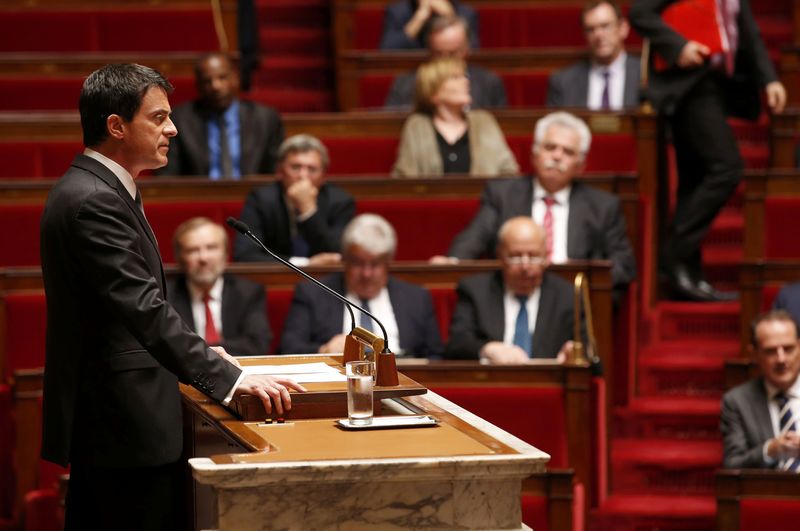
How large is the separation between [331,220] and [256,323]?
33 centimetres

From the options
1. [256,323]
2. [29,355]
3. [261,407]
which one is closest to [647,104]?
[256,323]

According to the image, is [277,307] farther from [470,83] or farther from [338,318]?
[470,83]

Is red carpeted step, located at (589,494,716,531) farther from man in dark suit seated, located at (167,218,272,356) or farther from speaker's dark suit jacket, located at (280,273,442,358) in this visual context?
man in dark suit seated, located at (167,218,272,356)

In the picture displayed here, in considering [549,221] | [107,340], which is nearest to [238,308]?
[549,221]

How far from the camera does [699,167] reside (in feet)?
8.14

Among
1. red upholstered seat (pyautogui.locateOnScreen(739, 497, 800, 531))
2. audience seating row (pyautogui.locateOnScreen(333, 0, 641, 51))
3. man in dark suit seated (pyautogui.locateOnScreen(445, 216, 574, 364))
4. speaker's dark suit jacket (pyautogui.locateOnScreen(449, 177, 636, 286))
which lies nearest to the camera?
red upholstered seat (pyautogui.locateOnScreen(739, 497, 800, 531))

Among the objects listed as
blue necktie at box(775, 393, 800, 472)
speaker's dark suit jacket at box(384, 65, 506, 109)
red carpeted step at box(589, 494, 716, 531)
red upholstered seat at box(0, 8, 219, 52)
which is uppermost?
red upholstered seat at box(0, 8, 219, 52)

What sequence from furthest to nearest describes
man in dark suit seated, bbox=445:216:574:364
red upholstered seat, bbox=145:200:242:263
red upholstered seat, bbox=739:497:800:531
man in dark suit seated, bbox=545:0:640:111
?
man in dark suit seated, bbox=545:0:640:111 → red upholstered seat, bbox=145:200:242:263 → man in dark suit seated, bbox=445:216:574:364 → red upholstered seat, bbox=739:497:800:531

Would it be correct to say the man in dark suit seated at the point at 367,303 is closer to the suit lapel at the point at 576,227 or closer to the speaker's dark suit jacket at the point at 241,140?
the suit lapel at the point at 576,227

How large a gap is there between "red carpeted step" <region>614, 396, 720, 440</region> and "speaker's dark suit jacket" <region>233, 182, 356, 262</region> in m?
0.51

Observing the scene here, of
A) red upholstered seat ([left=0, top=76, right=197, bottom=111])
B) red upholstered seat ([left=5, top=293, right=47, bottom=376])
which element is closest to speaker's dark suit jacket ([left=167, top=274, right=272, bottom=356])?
red upholstered seat ([left=5, top=293, right=47, bottom=376])

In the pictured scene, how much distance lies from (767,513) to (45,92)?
1.69m

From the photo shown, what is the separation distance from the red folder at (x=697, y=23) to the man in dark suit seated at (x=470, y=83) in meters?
0.35

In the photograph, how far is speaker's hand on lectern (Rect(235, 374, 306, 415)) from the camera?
1057 mm
